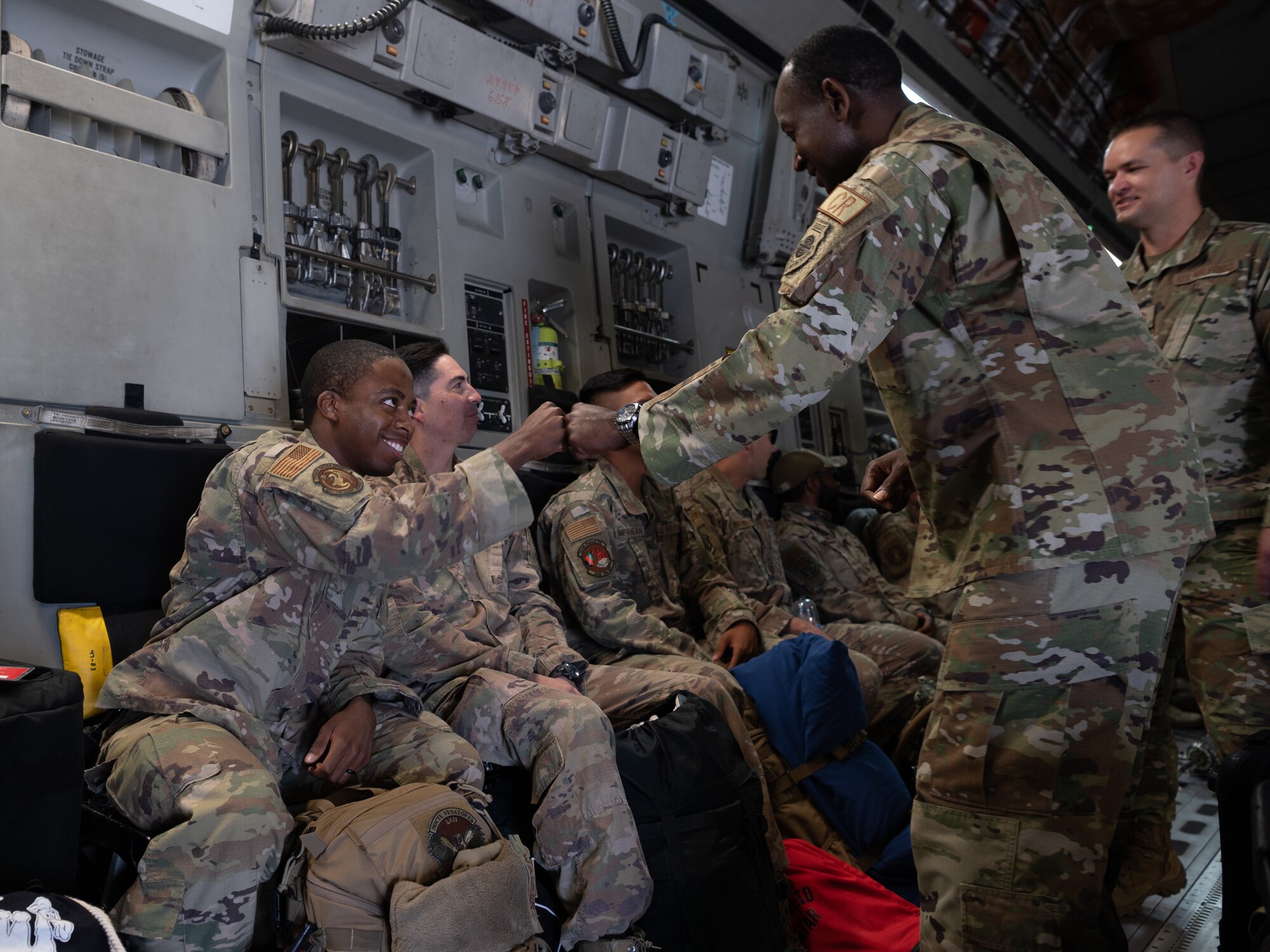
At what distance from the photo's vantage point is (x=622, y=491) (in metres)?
3.34

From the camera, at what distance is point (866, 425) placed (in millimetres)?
6074

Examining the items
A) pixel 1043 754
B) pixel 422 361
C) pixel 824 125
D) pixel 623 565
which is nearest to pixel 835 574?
pixel 623 565

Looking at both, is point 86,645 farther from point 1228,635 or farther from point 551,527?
point 1228,635

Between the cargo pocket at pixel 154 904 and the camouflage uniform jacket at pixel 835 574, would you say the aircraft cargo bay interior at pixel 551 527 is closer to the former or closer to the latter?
the cargo pocket at pixel 154 904

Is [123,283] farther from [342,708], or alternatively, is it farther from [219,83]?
[342,708]

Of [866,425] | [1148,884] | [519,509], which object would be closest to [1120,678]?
[519,509]

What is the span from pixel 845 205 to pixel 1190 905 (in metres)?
2.09

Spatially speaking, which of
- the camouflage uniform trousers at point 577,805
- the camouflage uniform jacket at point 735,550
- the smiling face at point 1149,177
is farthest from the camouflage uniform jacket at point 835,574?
the camouflage uniform trousers at point 577,805

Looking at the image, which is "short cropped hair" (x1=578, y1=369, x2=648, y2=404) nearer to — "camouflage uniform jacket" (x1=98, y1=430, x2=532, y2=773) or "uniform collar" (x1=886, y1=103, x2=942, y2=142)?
"camouflage uniform jacket" (x1=98, y1=430, x2=532, y2=773)

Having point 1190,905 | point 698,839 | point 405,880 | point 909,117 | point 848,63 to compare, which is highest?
point 848,63

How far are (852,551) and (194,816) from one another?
3499 mm

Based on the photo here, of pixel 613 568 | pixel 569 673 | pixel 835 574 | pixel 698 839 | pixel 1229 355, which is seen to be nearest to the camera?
pixel 698 839

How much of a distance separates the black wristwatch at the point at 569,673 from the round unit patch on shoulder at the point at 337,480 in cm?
93

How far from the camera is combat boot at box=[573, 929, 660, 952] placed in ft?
6.31
